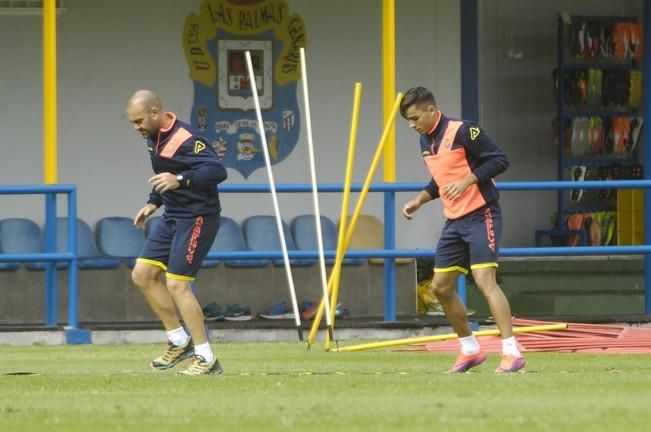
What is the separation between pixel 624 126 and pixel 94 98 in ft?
18.1

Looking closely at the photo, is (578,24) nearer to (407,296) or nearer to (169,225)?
(407,296)

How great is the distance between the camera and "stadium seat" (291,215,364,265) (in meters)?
18.1

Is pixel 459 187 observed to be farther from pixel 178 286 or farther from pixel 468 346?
pixel 178 286

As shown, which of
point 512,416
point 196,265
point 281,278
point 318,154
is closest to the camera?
point 512,416

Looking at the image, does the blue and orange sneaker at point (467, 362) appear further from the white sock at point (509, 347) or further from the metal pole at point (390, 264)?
the metal pole at point (390, 264)

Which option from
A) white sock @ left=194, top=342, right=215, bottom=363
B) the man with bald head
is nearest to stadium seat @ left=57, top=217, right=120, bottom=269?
the man with bald head

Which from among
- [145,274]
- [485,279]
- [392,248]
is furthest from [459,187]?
[392,248]

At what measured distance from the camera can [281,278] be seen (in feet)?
57.4

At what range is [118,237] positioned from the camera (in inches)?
701

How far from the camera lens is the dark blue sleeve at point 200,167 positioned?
11305mm

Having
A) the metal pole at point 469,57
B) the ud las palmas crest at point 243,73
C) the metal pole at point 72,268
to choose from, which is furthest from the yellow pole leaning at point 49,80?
the metal pole at point 469,57

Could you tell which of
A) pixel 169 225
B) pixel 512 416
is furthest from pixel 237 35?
pixel 512 416

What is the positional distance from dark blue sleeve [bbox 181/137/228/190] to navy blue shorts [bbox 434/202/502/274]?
1.47 meters

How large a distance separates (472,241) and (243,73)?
23.8ft
